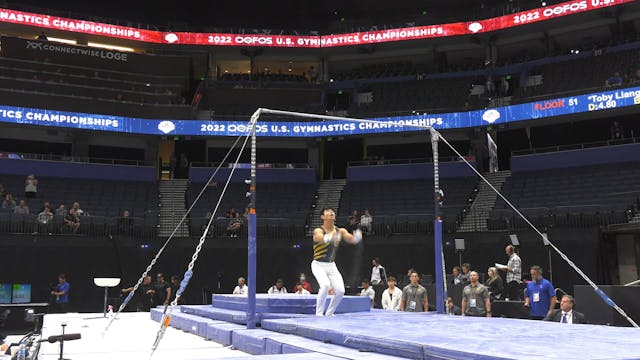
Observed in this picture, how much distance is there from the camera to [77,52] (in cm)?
3331

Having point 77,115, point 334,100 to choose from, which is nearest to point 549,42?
point 334,100

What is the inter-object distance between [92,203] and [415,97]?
61.4 ft

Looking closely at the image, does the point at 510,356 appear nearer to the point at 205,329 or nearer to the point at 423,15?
the point at 205,329

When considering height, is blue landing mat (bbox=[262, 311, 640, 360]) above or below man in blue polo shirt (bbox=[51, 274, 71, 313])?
above

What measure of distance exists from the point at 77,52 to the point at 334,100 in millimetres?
15843

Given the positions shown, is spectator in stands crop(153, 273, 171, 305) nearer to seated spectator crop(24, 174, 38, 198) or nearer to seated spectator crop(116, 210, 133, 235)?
seated spectator crop(116, 210, 133, 235)

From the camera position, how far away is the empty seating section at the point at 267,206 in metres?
25.6

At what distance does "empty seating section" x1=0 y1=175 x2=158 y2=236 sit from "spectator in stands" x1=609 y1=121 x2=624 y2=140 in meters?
23.0

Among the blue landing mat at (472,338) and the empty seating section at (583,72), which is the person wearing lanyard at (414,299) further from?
the empty seating section at (583,72)

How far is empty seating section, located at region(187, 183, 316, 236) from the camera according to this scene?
83.9 feet

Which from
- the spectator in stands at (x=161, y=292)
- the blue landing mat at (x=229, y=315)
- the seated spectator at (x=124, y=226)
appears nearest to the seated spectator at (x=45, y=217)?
the seated spectator at (x=124, y=226)

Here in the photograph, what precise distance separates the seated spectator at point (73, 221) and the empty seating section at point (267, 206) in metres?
4.91

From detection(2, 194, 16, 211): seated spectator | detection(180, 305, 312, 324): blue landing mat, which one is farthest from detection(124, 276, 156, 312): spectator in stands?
detection(2, 194, 16, 211): seated spectator

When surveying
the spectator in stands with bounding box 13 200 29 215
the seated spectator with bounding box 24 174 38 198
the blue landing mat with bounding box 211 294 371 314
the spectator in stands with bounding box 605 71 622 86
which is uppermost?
the spectator in stands with bounding box 605 71 622 86
